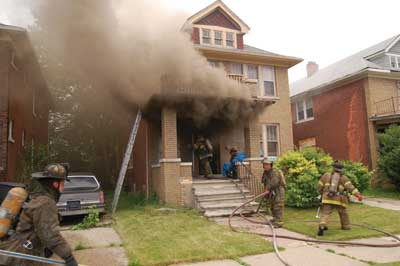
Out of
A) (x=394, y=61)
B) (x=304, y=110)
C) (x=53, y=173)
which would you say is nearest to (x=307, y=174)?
(x=53, y=173)

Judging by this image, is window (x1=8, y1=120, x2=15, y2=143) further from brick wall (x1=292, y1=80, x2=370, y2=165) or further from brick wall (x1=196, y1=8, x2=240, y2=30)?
brick wall (x1=292, y1=80, x2=370, y2=165)

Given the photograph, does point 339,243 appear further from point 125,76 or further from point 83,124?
point 83,124

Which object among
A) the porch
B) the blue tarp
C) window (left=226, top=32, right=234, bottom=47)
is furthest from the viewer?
window (left=226, top=32, right=234, bottom=47)

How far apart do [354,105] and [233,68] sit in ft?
22.7

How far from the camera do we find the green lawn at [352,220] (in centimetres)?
617

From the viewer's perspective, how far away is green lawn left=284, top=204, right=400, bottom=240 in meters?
6.17

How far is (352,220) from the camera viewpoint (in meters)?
7.48

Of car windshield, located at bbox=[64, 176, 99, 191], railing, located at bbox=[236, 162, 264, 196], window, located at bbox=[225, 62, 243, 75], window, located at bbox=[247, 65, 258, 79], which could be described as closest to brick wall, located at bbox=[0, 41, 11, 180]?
car windshield, located at bbox=[64, 176, 99, 191]

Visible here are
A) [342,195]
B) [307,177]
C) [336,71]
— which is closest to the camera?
[342,195]

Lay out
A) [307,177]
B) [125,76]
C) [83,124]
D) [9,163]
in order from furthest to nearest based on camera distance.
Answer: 1. [83,124]
2. [125,76]
3. [9,163]
4. [307,177]

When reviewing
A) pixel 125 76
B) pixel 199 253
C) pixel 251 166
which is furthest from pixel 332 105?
pixel 199 253

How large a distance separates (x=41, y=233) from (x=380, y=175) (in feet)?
49.9

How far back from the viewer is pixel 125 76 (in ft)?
34.0

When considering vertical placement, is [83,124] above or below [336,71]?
below
